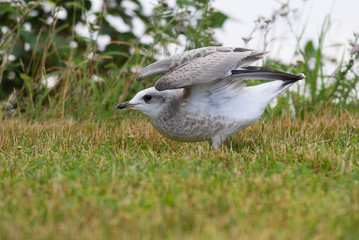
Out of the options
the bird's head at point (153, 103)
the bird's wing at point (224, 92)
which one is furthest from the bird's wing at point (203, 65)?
the bird's head at point (153, 103)

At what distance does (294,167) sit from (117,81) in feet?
11.5

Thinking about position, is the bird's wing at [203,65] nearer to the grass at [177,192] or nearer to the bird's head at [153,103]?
the bird's head at [153,103]

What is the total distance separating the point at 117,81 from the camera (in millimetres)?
6391

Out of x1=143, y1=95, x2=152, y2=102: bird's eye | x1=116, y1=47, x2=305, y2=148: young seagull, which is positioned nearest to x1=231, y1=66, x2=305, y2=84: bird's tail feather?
x1=116, y1=47, x2=305, y2=148: young seagull

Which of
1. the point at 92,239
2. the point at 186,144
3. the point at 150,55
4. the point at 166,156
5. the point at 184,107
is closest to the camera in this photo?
the point at 92,239

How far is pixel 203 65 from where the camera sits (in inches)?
158

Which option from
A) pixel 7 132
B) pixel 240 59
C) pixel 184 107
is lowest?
pixel 7 132

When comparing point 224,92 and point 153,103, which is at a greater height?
point 224,92

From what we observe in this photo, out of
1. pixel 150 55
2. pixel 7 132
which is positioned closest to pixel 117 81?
pixel 150 55

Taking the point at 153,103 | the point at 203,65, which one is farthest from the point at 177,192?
the point at 153,103

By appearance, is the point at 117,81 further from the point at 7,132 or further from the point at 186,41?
the point at 7,132

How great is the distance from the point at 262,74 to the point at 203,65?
57 centimetres

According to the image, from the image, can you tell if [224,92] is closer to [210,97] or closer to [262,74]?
[210,97]

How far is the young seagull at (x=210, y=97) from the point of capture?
4027 mm
